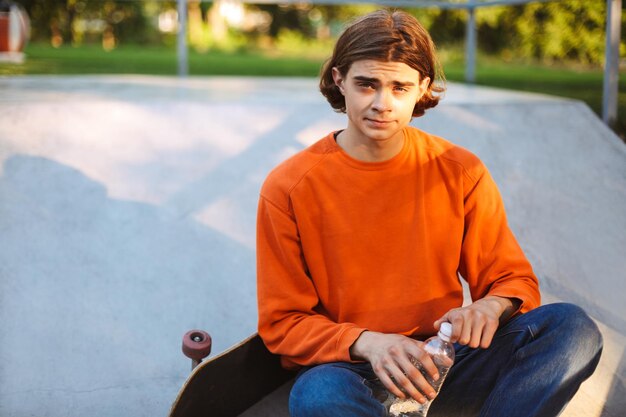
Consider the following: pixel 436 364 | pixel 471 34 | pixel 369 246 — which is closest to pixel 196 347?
pixel 369 246

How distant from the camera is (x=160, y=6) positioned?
89.9 ft

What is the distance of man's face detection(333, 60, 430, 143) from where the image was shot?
205cm

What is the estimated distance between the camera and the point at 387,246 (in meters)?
2.09

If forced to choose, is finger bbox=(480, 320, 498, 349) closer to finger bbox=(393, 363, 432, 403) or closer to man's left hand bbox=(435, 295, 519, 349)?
man's left hand bbox=(435, 295, 519, 349)

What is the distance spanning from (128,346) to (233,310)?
1.39 feet

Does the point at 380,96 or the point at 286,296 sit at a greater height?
the point at 380,96

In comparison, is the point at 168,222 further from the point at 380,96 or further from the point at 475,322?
the point at 475,322

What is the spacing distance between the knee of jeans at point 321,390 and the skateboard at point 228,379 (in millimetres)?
265

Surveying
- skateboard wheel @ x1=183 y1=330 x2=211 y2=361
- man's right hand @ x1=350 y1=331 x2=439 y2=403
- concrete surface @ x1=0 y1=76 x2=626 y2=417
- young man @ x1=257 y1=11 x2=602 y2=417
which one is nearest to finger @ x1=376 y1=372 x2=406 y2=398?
man's right hand @ x1=350 y1=331 x2=439 y2=403

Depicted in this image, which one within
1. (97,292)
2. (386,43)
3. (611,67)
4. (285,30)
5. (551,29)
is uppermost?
(285,30)

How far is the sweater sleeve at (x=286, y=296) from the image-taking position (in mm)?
2010

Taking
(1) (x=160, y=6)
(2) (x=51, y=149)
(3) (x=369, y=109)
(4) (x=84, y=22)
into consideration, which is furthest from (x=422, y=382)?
(1) (x=160, y=6)

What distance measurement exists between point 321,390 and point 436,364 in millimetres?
335

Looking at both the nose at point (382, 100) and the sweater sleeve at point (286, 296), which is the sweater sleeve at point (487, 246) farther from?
the sweater sleeve at point (286, 296)
